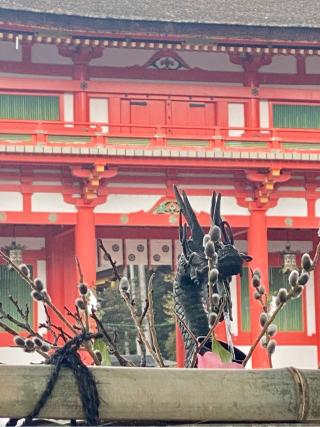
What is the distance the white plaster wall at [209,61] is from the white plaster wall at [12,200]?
14.8 feet

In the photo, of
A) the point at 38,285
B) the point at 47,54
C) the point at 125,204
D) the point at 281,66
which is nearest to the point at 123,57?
the point at 47,54

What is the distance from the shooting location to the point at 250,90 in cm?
2352

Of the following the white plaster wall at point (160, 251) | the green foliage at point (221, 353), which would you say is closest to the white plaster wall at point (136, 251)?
the white plaster wall at point (160, 251)

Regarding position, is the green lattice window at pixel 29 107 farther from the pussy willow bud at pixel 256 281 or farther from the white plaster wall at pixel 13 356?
the pussy willow bud at pixel 256 281

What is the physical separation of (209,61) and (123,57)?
179 centimetres

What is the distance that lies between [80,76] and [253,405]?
19.1m

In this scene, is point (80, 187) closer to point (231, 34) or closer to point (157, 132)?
point (157, 132)

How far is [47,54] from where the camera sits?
22891 mm

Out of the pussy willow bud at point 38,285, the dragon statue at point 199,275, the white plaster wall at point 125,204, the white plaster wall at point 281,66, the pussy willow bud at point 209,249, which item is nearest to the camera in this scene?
the pussy willow bud at point 38,285

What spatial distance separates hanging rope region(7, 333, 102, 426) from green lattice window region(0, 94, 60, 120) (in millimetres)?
18866

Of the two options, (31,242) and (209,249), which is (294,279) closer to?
(209,249)

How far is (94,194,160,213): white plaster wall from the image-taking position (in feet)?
74.3

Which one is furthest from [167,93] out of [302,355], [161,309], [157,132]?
[161,309]

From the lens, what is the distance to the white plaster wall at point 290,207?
76.6ft
